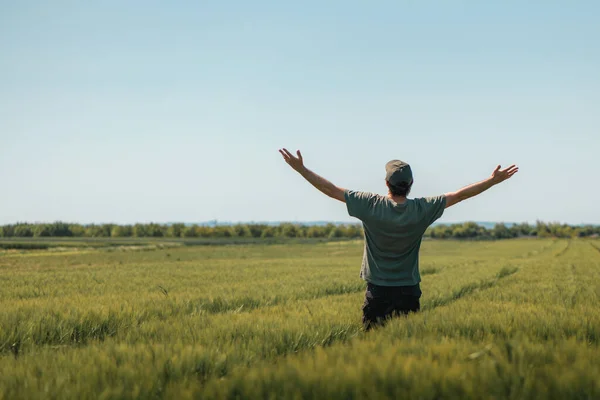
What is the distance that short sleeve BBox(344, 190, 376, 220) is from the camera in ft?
15.9

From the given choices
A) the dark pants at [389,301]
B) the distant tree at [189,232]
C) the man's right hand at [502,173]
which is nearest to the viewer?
the dark pants at [389,301]

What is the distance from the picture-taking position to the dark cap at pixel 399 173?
15.6 ft

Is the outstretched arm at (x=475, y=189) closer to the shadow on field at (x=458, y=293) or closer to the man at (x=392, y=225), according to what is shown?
the man at (x=392, y=225)

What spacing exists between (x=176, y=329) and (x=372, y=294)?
7.06ft

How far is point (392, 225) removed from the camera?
479 centimetres

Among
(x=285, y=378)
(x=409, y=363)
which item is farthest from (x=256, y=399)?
(x=409, y=363)

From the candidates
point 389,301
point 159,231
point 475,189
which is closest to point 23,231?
point 159,231

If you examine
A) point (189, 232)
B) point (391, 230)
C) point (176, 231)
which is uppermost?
point (391, 230)

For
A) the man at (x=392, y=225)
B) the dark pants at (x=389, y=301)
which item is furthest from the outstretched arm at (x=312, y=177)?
the dark pants at (x=389, y=301)

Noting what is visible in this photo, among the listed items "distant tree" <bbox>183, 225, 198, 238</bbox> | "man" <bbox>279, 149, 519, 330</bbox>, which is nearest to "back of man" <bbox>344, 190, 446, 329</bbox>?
"man" <bbox>279, 149, 519, 330</bbox>

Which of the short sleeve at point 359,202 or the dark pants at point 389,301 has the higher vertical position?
the short sleeve at point 359,202

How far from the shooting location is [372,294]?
5098 mm

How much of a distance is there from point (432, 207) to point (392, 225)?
18.3 inches

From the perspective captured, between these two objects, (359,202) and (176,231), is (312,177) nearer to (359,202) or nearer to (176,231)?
(359,202)
